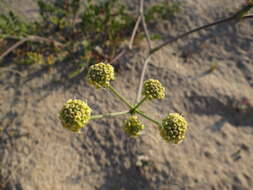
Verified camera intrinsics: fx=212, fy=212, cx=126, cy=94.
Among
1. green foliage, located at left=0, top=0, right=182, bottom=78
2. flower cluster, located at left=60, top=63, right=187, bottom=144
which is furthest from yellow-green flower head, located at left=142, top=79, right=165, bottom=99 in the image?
green foliage, located at left=0, top=0, right=182, bottom=78

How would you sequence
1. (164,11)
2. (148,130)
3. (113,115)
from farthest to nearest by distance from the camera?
(164,11) < (148,130) < (113,115)

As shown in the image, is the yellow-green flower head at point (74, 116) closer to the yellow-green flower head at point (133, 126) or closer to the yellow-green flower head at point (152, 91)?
the yellow-green flower head at point (133, 126)

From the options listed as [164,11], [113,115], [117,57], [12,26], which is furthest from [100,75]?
[164,11]

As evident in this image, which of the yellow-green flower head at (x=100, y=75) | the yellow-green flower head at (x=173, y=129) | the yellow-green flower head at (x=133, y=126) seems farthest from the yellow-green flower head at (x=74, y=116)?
the yellow-green flower head at (x=173, y=129)

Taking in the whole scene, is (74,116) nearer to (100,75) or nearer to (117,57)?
(100,75)

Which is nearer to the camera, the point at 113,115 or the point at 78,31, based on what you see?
the point at 113,115

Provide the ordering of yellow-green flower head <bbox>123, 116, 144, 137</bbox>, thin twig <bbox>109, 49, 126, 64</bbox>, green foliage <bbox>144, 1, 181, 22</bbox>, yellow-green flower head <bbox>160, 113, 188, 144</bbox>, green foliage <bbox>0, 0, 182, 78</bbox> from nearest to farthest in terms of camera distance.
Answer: yellow-green flower head <bbox>160, 113, 188, 144</bbox>, yellow-green flower head <bbox>123, 116, 144, 137</bbox>, thin twig <bbox>109, 49, 126, 64</bbox>, green foliage <bbox>0, 0, 182, 78</bbox>, green foliage <bbox>144, 1, 181, 22</bbox>

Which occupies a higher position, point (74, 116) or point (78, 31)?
point (78, 31)

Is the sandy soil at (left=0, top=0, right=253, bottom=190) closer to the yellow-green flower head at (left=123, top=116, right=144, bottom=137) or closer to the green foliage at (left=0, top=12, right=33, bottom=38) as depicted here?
the green foliage at (left=0, top=12, right=33, bottom=38)
